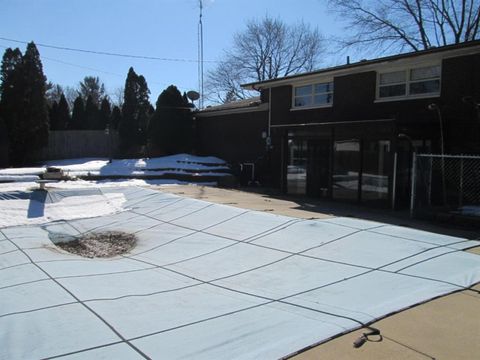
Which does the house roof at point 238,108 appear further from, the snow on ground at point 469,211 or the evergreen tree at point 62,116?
the evergreen tree at point 62,116

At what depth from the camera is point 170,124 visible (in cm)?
2289

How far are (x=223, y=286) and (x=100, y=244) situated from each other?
4647 mm

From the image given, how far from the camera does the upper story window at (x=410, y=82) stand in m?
12.7

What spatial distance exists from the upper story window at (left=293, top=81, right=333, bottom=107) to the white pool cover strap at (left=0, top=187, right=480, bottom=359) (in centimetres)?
802

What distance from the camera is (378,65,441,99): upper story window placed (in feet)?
41.7

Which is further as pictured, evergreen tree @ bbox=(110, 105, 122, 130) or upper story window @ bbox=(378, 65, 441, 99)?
evergreen tree @ bbox=(110, 105, 122, 130)

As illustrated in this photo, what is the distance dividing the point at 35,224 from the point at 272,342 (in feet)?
29.8

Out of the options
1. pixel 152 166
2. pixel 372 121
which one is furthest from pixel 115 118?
pixel 372 121

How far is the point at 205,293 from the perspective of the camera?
18.6ft

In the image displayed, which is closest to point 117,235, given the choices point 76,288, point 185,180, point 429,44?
point 76,288

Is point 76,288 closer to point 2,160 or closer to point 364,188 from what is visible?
point 364,188

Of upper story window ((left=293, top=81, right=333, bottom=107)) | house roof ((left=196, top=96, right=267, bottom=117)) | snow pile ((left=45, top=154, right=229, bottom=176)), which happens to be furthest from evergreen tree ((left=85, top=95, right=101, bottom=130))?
upper story window ((left=293, top=81, right=333, bottom=107))

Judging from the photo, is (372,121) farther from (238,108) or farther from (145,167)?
(145,167)

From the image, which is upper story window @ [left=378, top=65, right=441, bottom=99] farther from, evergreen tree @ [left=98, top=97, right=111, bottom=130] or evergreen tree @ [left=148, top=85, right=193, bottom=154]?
evergreen tree @ [left=98, top=97, right=111, bottom=130]
